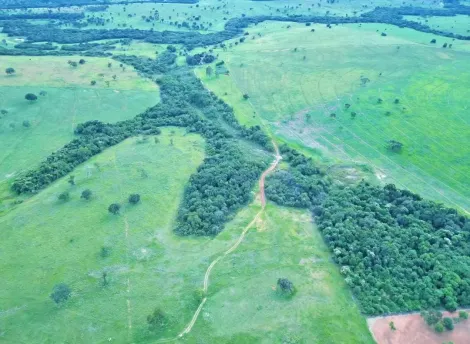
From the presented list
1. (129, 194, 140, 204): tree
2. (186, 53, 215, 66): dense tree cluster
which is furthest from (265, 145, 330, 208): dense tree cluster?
(186, 53, 215, 66): dense tree cluster

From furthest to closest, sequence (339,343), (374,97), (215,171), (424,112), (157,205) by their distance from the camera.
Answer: (374,97), (424,112), (215,171), (157,205), (339,343)

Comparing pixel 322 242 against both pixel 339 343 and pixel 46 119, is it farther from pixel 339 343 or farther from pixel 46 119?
pixel 46 119

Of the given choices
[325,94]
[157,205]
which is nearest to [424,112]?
[325,94]

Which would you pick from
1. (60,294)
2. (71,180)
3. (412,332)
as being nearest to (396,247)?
(412,332)

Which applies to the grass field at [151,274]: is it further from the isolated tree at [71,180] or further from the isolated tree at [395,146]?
the isolated tree at [395,146]

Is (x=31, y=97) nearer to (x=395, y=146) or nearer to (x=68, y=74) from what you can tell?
(x=68, y=74)

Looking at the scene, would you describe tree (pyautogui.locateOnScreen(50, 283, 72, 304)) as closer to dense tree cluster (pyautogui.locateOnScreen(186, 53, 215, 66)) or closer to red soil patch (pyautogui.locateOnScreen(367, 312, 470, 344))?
red soil patch (pyautogui.locateOnScreen(367, 312, 470, 344))
